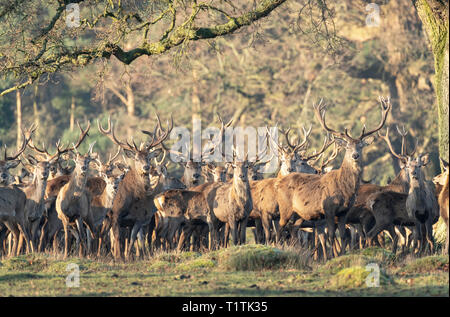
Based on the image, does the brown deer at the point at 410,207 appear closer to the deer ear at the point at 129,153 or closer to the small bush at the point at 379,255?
the small bush at the point at 379,255

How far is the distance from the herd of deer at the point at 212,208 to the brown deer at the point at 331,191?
0.7 inches

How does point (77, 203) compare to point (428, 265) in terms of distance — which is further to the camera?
point (77, 203)

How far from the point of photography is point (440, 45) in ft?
54.0

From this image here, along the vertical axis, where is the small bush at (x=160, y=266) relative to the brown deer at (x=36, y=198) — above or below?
below

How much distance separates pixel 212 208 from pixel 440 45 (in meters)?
5.07

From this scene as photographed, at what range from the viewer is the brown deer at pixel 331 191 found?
1605 centimetres

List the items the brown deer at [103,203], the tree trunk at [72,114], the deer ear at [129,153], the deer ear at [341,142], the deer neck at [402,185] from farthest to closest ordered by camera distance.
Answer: the tree trunk at [72,114] < the deer neck at [402,185] < the deer ear at [129,153] < the brown deer at [103,203] < the deer ear at [341,142]

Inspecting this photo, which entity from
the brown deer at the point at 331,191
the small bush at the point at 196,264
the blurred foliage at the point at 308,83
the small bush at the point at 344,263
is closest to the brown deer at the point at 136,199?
the brown deer at the point at 331,191

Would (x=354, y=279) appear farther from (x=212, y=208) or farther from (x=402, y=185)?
(x=402, y=185)

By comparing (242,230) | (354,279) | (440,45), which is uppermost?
(440,45)

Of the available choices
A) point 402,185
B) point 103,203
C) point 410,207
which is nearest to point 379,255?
point 410,207
